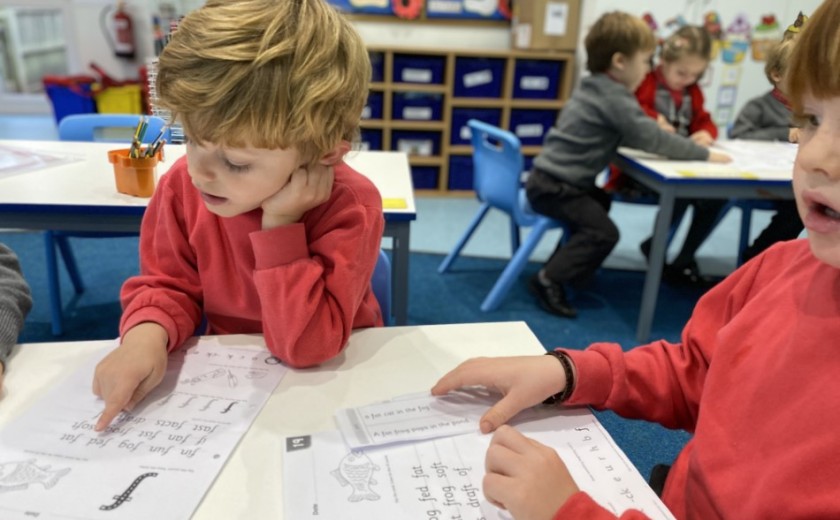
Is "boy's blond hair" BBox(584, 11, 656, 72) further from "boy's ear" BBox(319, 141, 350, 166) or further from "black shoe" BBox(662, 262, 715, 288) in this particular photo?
"boy's ear" BBox(319, 141, 350, 166)

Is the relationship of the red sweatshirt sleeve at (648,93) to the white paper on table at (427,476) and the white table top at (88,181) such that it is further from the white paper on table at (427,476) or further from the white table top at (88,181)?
the white paper on table at (427,476)

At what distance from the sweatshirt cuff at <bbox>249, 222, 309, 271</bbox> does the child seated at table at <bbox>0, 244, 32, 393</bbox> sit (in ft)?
1.02

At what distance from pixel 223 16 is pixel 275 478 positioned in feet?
1.69

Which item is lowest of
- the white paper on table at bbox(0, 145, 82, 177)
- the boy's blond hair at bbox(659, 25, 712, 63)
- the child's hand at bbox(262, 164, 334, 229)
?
the white paper on table at bbox(0, 145, 82, 177)

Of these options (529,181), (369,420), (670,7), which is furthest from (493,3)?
(369,420)

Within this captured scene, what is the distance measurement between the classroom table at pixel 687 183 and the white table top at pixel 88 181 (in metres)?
0.82

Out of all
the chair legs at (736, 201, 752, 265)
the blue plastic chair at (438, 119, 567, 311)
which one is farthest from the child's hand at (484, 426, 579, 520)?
the chair legs at (736, 201, 752, 265)

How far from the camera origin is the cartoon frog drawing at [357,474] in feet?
1.88

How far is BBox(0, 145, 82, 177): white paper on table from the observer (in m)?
1.53

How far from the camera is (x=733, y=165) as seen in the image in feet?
6.82

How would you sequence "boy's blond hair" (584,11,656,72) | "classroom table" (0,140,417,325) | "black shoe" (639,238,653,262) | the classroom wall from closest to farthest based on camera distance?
"classroom table" (0,140,417,325)
"boy's blond hair" (584,11,656,72)
"black shoe" (639,238,653,262)
the classroom wall

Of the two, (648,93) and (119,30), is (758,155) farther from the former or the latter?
(119,30)

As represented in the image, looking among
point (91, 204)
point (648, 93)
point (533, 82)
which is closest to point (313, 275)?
point (91, 204)

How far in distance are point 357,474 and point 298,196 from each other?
35 cm
